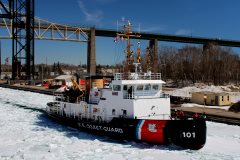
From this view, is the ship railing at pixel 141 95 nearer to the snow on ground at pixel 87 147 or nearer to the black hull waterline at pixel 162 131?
the black hull waterline at pixel 162 131

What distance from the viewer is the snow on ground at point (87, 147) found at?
1697cm

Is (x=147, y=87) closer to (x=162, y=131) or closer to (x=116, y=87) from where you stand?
(x=116, y=87)

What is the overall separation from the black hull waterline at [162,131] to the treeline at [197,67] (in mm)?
57798

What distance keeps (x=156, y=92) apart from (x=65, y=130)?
7.78 meters

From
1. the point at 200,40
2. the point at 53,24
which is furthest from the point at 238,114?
the point at 200,40

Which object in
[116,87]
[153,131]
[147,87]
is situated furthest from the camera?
[147,87]

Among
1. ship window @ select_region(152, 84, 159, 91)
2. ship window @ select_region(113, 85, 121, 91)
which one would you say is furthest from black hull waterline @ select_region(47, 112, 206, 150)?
ship window @ select_region(152, 84, 159, 91)

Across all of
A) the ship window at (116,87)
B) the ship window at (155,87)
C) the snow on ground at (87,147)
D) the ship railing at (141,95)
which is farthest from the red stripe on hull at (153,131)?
the ship window at (155,87)

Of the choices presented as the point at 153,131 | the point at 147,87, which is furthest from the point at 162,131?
the point at 147,87

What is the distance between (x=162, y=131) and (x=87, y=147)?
467cm

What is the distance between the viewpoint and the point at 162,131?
1823 centimetres

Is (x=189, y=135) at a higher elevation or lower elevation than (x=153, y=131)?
lower

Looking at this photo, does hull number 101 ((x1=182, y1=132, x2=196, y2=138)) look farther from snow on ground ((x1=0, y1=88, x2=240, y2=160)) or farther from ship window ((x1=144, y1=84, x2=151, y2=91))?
ship window ((x1=144, y1=84, x2=151, y2=91))

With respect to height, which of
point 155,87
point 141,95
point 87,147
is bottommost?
point 87,147
